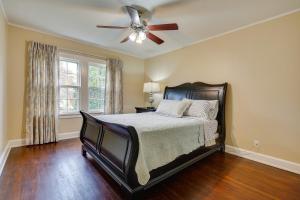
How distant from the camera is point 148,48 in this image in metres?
4.65

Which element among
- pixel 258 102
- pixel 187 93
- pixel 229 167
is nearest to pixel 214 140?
pixel 229 167

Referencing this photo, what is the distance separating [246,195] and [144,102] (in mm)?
4215

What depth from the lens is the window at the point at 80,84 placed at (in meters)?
4.02

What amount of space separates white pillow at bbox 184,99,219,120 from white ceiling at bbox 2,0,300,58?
1554 mm

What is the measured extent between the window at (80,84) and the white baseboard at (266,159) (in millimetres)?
3639

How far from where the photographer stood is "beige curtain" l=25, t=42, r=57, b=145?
337cm

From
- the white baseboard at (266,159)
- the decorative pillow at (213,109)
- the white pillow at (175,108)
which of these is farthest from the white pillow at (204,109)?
the white baseboard at (266,159)

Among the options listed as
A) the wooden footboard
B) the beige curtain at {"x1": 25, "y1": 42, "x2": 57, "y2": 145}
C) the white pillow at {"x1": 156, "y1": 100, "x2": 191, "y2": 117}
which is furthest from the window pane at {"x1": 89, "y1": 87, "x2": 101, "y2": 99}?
the white pillow at {"x1": 156, "y1": 100, "x2": 191, "y2": 117}

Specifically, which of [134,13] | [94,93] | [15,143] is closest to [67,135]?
[15,143]

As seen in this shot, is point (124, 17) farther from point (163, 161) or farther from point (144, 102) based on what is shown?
point (144, 102)

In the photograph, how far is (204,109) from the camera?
311cm

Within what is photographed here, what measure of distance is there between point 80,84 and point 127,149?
317 cm

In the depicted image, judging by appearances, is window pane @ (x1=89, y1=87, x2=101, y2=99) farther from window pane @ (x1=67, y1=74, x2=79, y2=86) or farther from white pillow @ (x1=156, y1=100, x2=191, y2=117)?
white pillow @ (x1=156, y1=100, x2=191, y2=117)

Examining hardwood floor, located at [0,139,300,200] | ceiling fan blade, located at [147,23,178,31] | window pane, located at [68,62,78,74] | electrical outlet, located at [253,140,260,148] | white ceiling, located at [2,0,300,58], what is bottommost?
hardwood floor, located at [0,139,300,200]
